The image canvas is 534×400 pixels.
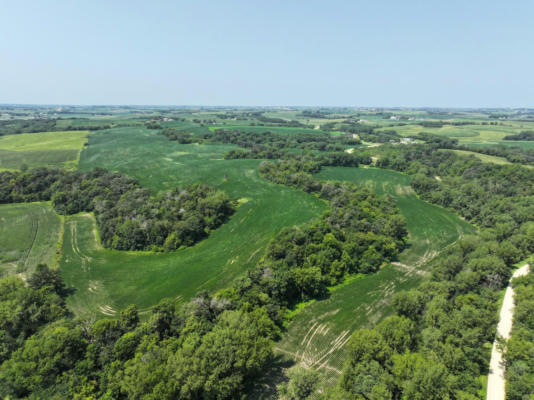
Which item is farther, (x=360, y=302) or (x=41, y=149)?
(x=41, y=149)

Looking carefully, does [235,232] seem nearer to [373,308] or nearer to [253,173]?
[373,308]

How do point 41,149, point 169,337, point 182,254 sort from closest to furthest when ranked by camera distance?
point 169,337, point 182,254, point 41,149

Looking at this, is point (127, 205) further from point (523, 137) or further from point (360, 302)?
point (523, 137)

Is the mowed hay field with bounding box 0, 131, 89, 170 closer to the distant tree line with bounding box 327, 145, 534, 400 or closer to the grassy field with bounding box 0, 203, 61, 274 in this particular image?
the grassy field with bounding box 0, 203, 61, 274

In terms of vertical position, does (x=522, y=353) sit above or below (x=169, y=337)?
above

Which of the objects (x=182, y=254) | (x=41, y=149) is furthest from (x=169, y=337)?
(x=41, y=149)

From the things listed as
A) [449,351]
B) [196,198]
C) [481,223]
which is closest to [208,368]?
[449,351]
